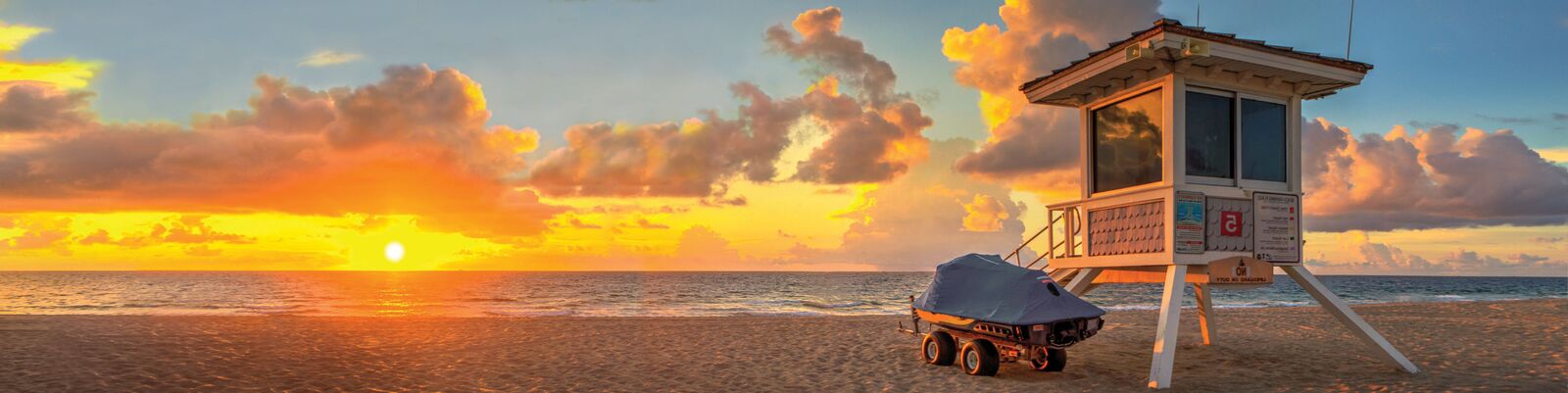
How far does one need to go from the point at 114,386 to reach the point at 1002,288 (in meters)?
12.2

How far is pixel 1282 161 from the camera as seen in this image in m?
12.7

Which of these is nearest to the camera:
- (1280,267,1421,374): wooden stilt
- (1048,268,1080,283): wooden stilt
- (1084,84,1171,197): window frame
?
(1084,84,1171,197): window frame

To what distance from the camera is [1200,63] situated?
11484mm

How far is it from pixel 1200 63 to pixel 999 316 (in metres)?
4.12

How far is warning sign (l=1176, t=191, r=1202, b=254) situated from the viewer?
37.7ft

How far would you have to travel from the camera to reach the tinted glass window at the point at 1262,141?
12.4 meters

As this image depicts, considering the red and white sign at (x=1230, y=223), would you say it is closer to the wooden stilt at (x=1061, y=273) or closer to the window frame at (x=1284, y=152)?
the window frame at (x=1284, y=152)

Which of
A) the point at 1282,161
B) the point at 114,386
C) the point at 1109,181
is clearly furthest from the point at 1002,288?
the point at 114,386

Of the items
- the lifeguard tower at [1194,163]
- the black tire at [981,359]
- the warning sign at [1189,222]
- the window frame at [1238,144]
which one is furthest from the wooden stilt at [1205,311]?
the black tire at [981,359]

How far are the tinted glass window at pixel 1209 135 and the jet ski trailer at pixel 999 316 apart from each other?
2.41 metres

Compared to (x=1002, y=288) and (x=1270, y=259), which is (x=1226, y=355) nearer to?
(x=1270, y=259)

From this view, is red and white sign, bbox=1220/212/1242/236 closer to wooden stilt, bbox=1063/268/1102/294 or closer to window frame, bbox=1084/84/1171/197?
window frame, bbox=1084/84/1171/197

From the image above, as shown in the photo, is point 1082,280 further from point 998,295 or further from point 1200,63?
point 1200,63

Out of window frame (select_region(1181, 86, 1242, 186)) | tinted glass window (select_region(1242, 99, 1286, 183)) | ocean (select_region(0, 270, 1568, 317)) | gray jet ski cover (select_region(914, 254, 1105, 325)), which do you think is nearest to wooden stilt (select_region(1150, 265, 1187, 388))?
gray jet ski cover (select_region(914, 254, 1105, 325))
